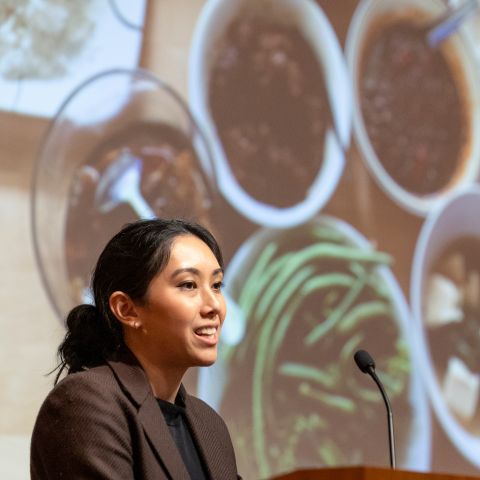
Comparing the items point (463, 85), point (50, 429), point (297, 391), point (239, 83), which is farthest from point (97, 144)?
point (463, 85)

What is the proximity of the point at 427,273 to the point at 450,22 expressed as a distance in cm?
102

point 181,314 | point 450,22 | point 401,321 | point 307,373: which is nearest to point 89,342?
point 181,314

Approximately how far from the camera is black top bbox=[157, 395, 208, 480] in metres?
2.34

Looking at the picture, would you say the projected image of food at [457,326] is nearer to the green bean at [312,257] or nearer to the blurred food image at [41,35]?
the green bean at [312,257]

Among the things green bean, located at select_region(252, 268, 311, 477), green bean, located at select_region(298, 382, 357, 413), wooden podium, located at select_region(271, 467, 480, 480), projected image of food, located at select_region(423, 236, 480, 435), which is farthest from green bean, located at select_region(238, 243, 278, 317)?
wooden podium, located at select_region(271, 467, 480, 480)

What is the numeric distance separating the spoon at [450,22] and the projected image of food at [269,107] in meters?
0.60

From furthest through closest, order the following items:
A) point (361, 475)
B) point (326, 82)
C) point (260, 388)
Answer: point (326, 82)
point (260, 388)
point (361, 475)

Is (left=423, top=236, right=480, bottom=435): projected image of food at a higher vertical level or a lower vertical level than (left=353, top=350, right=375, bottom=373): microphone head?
lower

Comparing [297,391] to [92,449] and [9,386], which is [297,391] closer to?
[9,386]

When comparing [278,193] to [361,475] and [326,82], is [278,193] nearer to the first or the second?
[326,82]

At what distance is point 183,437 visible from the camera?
2.39 m

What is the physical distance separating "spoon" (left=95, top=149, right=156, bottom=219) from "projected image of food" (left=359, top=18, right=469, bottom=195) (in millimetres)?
1038

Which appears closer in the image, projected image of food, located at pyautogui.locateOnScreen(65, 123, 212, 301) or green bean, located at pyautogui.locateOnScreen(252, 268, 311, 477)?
projected image of food, located at pyautogui.locateOnScreen(65, 123, 212, 301)

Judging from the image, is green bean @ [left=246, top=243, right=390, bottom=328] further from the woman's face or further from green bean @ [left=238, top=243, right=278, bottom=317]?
the woman's face
